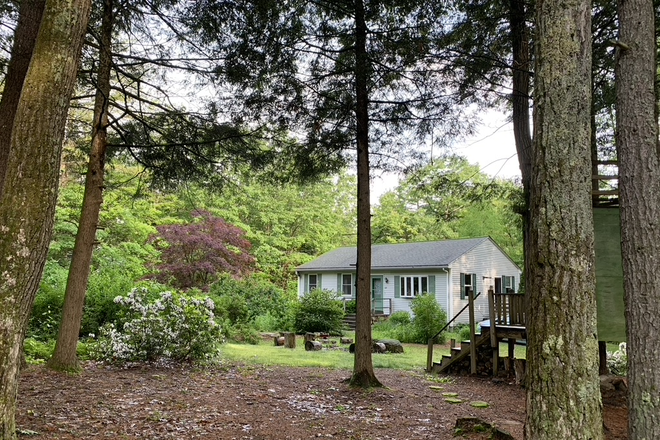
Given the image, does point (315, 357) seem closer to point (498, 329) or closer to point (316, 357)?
point (316, 357)

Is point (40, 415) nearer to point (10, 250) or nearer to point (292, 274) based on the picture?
point (10, 250)

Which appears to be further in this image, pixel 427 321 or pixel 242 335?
pixel 427 321

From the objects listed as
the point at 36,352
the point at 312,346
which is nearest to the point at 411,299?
the point at 312,346

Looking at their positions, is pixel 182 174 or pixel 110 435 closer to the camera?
pixel 110 435

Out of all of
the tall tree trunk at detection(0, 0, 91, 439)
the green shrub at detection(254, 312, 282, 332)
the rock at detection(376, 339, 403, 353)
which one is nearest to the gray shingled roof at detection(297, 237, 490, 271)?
the green shrub at detection(254, 312, 282, 332)

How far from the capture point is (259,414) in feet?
19.0

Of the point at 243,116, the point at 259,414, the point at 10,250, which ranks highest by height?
the point at 243,116

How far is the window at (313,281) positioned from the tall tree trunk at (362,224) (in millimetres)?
17469

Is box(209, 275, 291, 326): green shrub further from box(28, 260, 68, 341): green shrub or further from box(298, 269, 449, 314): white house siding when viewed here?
box(28, 260, 68, 341): green shrub

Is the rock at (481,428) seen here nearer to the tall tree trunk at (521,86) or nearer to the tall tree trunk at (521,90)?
the tall tree trunk at (521,90)

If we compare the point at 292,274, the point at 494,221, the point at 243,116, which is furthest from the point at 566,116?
the point at 494,221

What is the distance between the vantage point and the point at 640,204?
4.50 m

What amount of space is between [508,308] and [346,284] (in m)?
14.5

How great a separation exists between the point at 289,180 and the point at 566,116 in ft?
22.9
